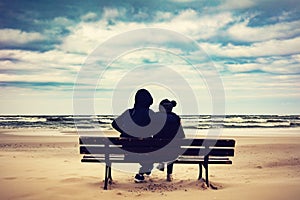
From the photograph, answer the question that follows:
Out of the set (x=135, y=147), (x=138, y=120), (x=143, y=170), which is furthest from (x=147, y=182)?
(x=138, y=120)

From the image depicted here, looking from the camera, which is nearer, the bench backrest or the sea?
the bench backrest

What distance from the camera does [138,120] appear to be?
747 cm

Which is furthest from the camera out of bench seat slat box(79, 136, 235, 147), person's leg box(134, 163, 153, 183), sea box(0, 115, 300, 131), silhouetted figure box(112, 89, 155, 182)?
sea box(0, 115, 300, 131)

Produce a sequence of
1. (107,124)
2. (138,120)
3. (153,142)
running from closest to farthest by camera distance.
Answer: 1. (153,142)
2. (138,120)
3. (107,124)

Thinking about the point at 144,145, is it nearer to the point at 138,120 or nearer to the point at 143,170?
the point at 138,120

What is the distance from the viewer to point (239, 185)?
757 cm

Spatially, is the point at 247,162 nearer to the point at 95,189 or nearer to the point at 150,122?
the point at 150,122

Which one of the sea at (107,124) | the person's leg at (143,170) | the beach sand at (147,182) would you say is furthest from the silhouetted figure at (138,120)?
the sea at (107,124)

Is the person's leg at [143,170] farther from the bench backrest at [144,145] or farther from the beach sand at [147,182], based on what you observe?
the bench backrest at [144,145]

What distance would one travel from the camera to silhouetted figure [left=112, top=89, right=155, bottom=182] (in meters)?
7.40

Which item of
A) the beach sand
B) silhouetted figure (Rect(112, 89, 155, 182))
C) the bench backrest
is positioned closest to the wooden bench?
the bench backrest

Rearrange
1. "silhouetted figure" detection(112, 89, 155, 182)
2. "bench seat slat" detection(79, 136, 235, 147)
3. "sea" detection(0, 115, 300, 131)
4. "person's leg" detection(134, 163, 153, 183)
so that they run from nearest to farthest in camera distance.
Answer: "bench seat slat" detection(79, 136, 235, 147)
"silhouetted figure" detection(112, 89, 155, 182)
"person's leg" detection(134, 163, 153, 183)
"sea" detection(0, 115, 300, 131)

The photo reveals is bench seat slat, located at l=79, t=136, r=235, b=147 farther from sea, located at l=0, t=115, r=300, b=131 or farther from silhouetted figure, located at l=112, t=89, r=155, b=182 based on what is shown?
sea, located at l=0, t=115, r=300, b=131

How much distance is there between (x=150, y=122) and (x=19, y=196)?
282 cm
